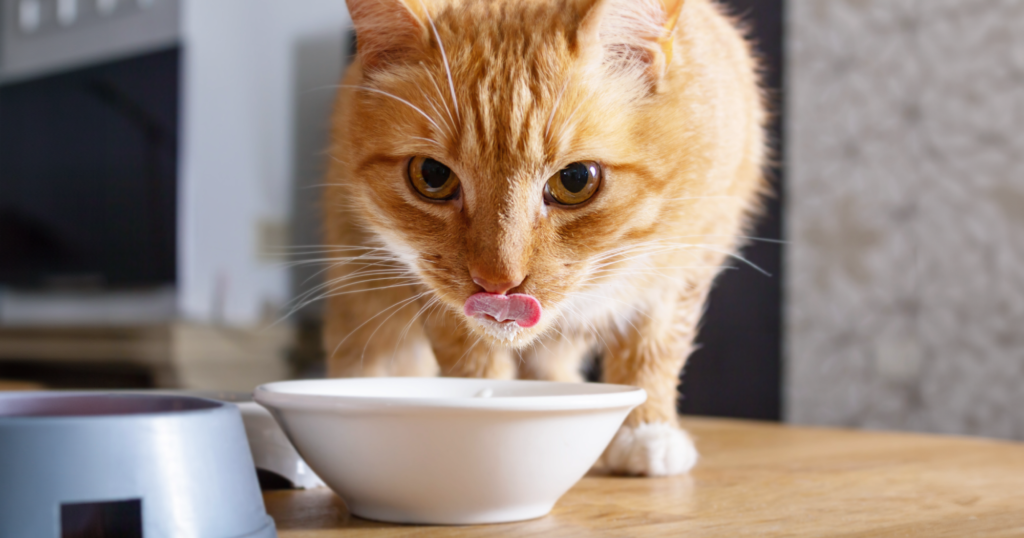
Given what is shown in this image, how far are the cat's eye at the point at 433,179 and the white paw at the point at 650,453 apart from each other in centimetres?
32

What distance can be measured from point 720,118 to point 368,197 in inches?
16.3

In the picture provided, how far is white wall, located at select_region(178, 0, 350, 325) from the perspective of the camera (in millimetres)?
3463

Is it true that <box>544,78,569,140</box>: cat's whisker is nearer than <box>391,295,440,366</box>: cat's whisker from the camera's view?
Yes

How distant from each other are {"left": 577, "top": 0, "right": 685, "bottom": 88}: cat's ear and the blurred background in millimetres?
1181

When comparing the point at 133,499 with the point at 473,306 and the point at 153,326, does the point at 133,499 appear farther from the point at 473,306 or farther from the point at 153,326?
the point at 153,326

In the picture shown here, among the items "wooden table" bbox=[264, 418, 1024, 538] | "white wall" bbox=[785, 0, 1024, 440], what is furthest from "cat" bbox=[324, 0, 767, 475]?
"white wall" bbox=[785, 0, 1024, 440]

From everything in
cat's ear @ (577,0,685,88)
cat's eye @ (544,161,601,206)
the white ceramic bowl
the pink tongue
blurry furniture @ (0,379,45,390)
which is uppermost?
cat's ear @ (577,0,685,88)

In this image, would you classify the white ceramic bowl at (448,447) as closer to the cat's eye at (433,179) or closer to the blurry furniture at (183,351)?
the cat's eye at (433,179)

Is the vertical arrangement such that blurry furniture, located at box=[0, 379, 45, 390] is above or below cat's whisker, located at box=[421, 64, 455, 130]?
below

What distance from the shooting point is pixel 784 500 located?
75 cm

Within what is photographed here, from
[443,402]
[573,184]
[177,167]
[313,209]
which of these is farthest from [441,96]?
[177,167]

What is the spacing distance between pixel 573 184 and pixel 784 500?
0.35m

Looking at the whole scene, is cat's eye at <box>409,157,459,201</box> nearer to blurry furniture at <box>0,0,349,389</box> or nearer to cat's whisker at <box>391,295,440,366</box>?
cat's whisker at <box>391,295,440,366</box>

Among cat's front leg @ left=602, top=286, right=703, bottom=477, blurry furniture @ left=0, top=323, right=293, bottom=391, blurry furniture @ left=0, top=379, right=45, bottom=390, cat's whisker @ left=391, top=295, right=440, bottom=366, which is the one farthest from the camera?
blurry furniture @ left=0, top=323, right=293, bottom=391
